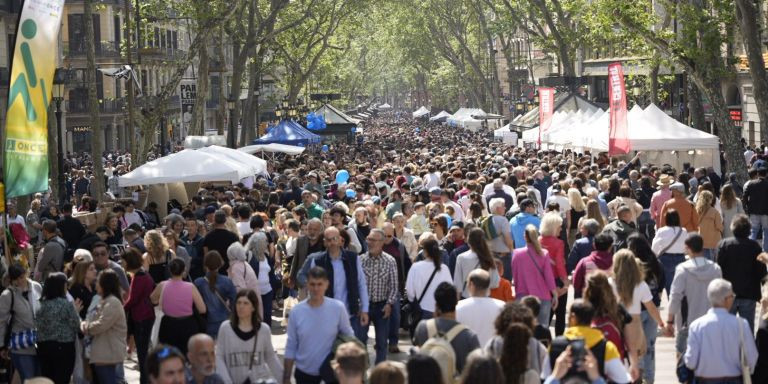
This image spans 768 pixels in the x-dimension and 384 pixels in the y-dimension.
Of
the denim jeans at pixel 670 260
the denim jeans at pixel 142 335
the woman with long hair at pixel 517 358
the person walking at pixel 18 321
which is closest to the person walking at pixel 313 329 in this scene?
the woman with long hair at pixel 517 358

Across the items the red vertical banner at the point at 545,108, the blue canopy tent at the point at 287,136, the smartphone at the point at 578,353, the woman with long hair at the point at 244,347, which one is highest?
the red vertical banner at the point at 545,108

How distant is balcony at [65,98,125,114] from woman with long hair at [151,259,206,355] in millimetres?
54557

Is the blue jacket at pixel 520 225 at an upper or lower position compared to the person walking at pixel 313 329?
upper

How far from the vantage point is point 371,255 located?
40.3ft

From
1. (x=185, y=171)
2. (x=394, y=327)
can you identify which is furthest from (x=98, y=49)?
(x=394, y=327)

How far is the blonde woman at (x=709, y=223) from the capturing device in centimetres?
1585

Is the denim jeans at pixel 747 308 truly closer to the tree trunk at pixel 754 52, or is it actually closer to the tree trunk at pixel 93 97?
the tree trunk at pixel 754 52

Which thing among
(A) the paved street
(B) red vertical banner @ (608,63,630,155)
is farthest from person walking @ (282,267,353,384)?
(B) red vertical banner @ (608,63,630,155)

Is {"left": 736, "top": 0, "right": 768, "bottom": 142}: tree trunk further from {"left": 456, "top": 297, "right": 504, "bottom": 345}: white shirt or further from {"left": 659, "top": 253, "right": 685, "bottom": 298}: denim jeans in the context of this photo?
{"left": 456, "top": 297, "right": 504, "bottom": 345}: white shirt

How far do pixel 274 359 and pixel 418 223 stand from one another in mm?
7669

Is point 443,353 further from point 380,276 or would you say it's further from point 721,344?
point 380,276

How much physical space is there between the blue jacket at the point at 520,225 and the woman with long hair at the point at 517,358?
7463 millimetres

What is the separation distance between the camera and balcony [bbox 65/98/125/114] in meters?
65.8

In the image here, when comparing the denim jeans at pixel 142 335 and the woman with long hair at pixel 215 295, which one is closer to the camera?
the woman with long hair at pixel 215 295
